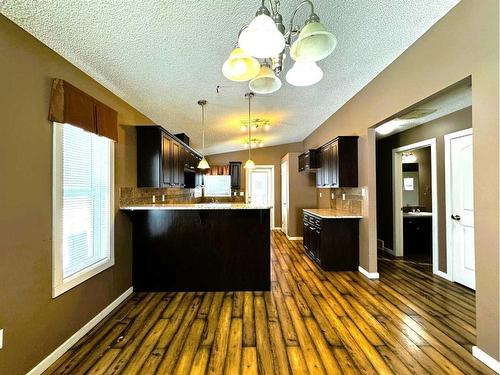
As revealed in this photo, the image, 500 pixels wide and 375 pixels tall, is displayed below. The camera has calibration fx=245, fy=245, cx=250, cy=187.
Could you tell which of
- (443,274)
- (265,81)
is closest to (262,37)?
(265,81)

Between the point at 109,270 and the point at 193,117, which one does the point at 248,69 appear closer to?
the point at 109,270

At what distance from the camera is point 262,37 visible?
45.4 inches

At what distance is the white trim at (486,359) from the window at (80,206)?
11.2 ft

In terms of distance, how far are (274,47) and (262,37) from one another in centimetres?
8

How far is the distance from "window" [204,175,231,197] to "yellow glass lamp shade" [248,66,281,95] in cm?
596

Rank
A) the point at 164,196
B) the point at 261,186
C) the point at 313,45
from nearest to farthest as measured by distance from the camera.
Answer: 1. the point at 313,45
2. the point at 164,196
3. the point at 261,186

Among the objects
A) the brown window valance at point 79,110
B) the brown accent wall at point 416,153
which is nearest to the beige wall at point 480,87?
the brown accent wall at point 416,153

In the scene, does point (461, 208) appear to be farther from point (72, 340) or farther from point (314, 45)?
point (72, 340)

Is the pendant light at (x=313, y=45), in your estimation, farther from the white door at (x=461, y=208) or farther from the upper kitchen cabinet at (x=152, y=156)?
the white door at (x=461, y=208)

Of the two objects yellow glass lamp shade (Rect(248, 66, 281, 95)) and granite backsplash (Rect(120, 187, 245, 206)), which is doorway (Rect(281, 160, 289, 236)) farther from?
yellow glass lamp shade (Rect(248, 66, 281, 95))

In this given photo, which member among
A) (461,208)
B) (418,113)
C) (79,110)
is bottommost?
(461,208)

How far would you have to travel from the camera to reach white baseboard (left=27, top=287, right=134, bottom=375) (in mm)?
1852

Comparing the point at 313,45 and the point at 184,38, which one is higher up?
the point at 184,38

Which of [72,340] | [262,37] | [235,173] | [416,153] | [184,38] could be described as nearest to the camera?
[262,37]
